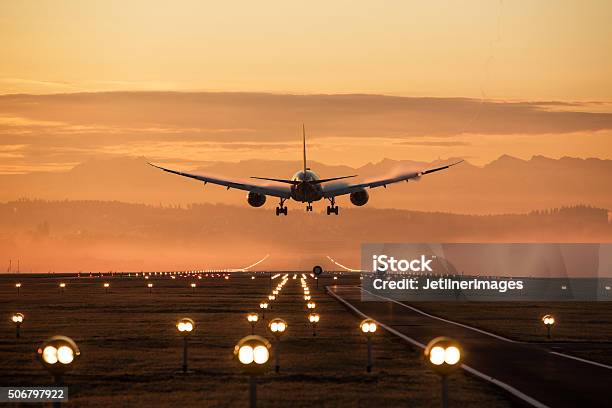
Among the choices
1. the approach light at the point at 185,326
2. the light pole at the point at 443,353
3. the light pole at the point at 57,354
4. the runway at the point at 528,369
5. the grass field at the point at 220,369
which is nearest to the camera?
A: the light pole at the point at 57,354

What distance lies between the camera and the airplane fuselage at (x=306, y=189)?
338 feet

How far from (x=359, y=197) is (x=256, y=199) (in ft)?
34.8

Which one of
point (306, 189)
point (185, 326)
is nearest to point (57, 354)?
point (185, 326)

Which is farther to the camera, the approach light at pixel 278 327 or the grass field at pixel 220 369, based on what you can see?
the approach light at pixel 278 327

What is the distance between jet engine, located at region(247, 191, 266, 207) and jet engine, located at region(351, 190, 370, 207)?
911 centimetres

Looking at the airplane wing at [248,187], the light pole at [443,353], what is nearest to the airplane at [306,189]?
the airplane wing at [248,187]

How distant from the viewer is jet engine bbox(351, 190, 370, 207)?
357ft

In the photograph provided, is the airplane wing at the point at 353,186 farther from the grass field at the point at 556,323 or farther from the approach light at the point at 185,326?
the approach light at the point at 185,326

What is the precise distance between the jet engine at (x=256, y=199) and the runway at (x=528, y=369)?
41059 mm

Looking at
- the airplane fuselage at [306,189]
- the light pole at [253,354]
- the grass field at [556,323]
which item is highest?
the airplane fuselage at [306,189]

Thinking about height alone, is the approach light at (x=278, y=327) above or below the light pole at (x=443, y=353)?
above

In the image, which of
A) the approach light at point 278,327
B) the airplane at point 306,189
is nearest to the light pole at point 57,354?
the approach light at point 278,327

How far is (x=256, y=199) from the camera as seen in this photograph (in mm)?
107250

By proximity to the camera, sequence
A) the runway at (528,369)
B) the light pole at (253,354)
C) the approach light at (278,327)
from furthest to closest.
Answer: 1. the approach light at (278,327)
2. the runway at (528,369)
3. the light pole at (253,354)
